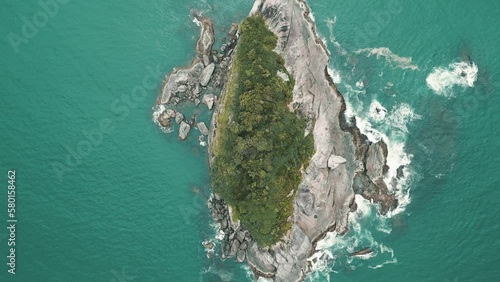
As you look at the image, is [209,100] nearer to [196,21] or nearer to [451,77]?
[196,21]

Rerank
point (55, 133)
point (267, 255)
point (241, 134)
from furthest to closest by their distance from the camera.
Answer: point (55, 133), point (267, 255), point (241, 134)

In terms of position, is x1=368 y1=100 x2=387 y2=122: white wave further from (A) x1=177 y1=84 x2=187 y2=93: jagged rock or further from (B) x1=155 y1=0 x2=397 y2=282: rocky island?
(A) x1=177 y1=84 x2=187 y2=93: jagged rock

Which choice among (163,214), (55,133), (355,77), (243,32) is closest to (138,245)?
(163,214)

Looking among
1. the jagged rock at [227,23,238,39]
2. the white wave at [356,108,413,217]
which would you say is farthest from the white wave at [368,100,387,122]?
the jagged rock at [227,23,238,39]

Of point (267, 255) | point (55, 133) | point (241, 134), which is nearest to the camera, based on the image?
point (241, 134)

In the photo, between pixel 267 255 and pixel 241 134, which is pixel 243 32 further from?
pixel 267 255

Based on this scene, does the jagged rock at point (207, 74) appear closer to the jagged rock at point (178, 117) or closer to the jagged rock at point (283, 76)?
the jagged rock at point (178, 117)

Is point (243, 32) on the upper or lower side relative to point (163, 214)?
Result: upper
